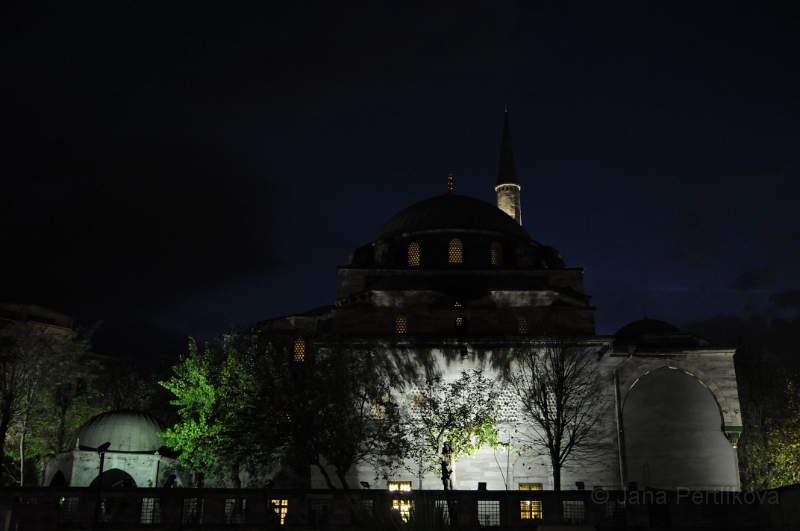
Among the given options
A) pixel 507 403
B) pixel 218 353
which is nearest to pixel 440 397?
pixel 507 403

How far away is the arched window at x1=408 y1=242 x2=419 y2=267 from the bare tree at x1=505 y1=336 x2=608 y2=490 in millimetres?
8723

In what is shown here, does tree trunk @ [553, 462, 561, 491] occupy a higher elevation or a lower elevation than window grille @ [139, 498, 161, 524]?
higher

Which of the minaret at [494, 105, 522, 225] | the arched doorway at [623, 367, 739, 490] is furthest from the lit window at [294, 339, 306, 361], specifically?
the minaret at [494, 105, 522, 225]

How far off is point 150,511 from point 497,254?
853 inches

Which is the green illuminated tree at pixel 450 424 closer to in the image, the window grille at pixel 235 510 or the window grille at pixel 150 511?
the window grille at pixel 235 510

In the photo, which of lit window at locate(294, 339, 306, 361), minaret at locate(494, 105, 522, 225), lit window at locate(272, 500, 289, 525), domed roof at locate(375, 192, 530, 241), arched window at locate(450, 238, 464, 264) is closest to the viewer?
lit window at locate(272, 500, 289, 525)

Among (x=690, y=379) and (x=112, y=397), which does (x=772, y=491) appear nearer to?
(x=690, y=379)

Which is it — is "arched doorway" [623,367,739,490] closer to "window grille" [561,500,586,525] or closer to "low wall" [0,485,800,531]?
"low wall" [0,485,800,531]

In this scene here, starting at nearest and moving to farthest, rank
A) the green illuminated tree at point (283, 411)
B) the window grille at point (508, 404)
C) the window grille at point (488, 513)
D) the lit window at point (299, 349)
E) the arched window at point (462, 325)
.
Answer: the window grille at point (488, 513) → the green illuminated tree at point (283, 411) → the window grille at point (508, 404) → the arched window at point (462, 325) → the lit window at point (299, 349)

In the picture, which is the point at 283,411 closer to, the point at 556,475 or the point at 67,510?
the point at 67,510

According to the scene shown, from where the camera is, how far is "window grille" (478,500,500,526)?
75.1 feet

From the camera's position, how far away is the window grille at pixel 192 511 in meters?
→ 23.0

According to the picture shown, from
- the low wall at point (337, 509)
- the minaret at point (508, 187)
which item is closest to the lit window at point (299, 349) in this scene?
the low wall at point (337, 509)

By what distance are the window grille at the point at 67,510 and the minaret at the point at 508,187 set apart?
1361 inches
